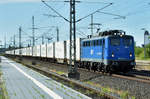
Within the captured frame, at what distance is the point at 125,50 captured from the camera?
23062 mm

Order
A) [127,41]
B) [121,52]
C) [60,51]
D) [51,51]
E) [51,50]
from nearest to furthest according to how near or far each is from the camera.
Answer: [121,52]
[127,41]
[60,51]
[51,51]
[51,50]

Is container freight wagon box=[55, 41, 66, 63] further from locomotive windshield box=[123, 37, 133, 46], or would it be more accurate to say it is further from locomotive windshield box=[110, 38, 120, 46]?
locomotive windshield box=[110, 38, 120, 46]

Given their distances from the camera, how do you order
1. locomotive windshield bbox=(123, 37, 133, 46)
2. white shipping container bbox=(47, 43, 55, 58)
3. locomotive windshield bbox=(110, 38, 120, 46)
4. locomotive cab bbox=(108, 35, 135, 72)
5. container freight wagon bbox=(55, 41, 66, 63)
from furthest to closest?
white shipping container bbox=(47, 43, 55, 58) → container freight wagon bbox=(55, 41, 66, 63) → locomotive windshield bbox=(123, 37, 133, 46) → locomotive windshield bbox=(110, 38, 120, 46) → locomotive cab bbox=(108, 35, 135, 72)

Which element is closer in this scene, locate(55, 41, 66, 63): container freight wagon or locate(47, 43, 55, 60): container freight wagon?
locate(55, 41, 66, 63): container freight wagon

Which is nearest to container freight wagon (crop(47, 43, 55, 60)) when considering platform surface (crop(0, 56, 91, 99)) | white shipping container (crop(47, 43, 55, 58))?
white shipping container (crop(47, 43, 55, 58))

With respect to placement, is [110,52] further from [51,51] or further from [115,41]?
[51,51]

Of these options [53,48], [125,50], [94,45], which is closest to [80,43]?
[94,45]

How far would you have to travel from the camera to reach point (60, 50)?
1722 inches

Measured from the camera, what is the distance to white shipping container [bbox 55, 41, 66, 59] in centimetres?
4119

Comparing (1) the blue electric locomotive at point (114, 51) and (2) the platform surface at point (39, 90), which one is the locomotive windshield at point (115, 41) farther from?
(2) the platform surface at point (39, 90)

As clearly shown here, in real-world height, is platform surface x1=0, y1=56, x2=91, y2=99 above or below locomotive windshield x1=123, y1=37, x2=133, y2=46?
below

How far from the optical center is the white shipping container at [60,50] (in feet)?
135

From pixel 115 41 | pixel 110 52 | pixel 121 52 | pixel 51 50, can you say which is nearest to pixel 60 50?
pixel 51 50

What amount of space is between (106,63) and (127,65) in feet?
5.30
